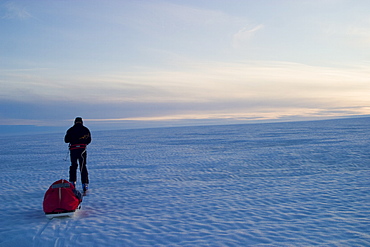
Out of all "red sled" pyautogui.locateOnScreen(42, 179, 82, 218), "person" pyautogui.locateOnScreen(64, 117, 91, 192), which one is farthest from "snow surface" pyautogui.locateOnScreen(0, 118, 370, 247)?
"person" pyautogui.locateOnScreen(64, 117, 91, 192)

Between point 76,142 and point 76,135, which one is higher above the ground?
point 76,135

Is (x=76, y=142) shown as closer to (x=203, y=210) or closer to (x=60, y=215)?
(x=60, y=215)

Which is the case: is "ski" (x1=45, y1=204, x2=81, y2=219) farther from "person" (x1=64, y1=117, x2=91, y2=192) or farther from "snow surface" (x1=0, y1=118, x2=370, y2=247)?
"person" (x1=64, y1=117, x2=91, y2=192)

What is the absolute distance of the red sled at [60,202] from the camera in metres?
6.93

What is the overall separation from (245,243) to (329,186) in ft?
19.3

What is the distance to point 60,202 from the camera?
22.9 feet

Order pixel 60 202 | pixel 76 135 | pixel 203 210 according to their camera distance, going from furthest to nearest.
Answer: pixel 76 135, pixel 203 210, pixel 60 202

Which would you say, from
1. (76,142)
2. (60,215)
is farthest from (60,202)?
(76,142)

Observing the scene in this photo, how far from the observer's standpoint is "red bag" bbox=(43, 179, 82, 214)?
693 centimetres

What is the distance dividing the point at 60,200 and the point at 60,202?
0.04 meters

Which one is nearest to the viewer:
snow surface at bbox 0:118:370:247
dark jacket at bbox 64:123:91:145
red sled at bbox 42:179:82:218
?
snow surface at bbox 0:118:370:247

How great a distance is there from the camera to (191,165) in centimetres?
1614

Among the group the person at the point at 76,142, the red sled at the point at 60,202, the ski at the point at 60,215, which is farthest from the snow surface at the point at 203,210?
the person at the point at 76,142

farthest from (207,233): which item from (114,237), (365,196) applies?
(365,196)
